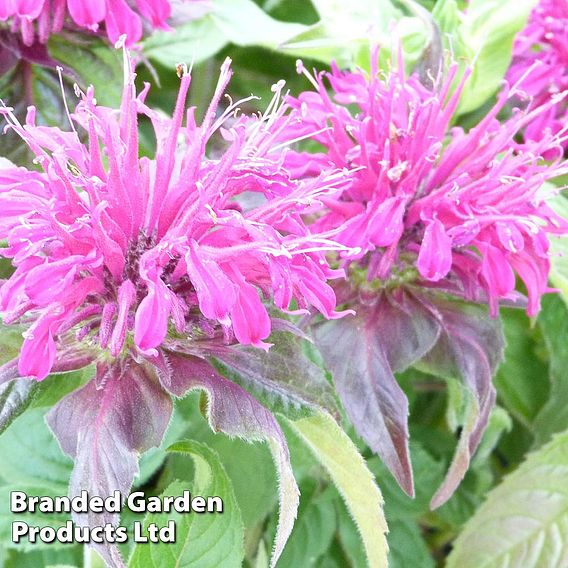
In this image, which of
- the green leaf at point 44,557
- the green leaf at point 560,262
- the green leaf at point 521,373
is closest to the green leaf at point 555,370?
the green leaf at point 521,373

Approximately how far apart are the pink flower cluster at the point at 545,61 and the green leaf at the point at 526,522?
0.32 metres

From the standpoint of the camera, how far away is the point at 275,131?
0.59 meters

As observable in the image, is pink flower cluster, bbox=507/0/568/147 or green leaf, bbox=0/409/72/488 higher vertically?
pink flower cluster, bbox=507/0/568/147

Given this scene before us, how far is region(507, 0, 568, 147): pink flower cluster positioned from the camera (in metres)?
0.80

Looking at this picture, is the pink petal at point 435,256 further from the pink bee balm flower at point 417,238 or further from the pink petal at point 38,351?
the pink petal at point 38,351

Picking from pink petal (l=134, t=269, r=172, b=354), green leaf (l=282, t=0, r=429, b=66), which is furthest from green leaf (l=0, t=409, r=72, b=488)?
green leaf (l=282, t=0, r=429, b=66)

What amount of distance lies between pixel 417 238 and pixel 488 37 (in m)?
0.23

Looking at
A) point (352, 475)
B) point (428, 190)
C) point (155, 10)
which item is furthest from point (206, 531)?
point (155, 10)

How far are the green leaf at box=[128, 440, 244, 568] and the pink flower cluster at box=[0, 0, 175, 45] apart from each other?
35 centimetres

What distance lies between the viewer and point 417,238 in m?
0.63

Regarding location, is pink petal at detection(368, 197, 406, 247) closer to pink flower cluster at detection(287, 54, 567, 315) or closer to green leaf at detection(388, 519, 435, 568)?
pink flower cluster at detection(287, 54, 567, 315)

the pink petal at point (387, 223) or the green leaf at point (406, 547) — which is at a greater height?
the pink petal at point (387, 223)

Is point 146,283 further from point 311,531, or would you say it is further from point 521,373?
point 521,373

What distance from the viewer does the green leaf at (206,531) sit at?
526mm
